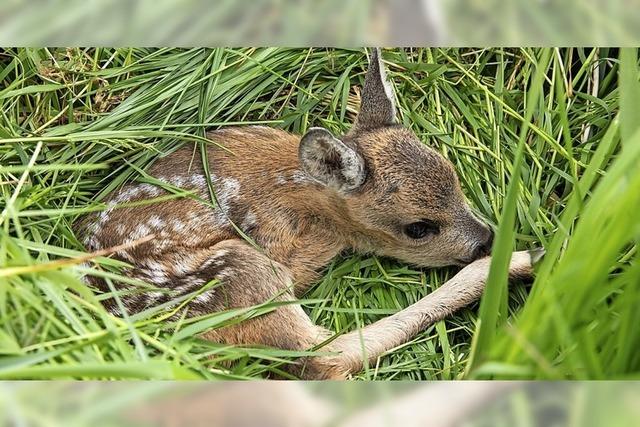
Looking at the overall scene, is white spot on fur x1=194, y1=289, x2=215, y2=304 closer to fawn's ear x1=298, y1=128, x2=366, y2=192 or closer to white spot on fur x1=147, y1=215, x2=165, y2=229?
white spot on fur x1=147, y1=215, x2=165, y2=229

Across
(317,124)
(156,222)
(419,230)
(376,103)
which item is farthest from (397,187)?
(156,222)

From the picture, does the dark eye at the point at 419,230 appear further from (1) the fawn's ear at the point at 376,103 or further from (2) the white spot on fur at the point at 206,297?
(2) the white spot on fur at the point at 206,297

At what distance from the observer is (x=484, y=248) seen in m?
2.70

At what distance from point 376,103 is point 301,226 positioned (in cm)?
49

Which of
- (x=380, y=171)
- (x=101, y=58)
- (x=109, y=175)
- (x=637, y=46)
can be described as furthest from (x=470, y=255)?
(x=101, y=58)

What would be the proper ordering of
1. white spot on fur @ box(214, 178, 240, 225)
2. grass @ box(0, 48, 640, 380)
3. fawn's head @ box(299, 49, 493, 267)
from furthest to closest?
1. white spot on fur @ box(214, 178, 240, 225)
2. fawn's head @ box(299, 49, 493, 267)
3. grass @ box(0, 48, 640, 380)

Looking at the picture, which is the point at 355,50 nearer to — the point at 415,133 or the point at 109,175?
the point at 415,133

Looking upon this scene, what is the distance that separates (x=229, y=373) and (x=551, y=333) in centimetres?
85

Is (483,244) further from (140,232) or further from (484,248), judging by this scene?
(140,232)

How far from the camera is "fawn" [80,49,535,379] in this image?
8.35ft

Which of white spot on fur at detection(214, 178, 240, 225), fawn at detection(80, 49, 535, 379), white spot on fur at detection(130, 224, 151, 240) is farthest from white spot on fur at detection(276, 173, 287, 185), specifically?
white spot on fur at detection(130, 224, 151, 240)

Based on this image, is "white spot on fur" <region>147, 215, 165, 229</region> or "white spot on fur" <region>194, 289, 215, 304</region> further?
"white spot on fur" <region>147, 215, 165, 229</region>

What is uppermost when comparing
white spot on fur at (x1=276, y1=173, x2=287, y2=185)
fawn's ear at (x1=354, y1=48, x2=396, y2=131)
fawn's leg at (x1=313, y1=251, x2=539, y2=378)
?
fawn's ear at (x1=354, y1=48, x2=396, y2=131)

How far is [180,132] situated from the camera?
106 inches
